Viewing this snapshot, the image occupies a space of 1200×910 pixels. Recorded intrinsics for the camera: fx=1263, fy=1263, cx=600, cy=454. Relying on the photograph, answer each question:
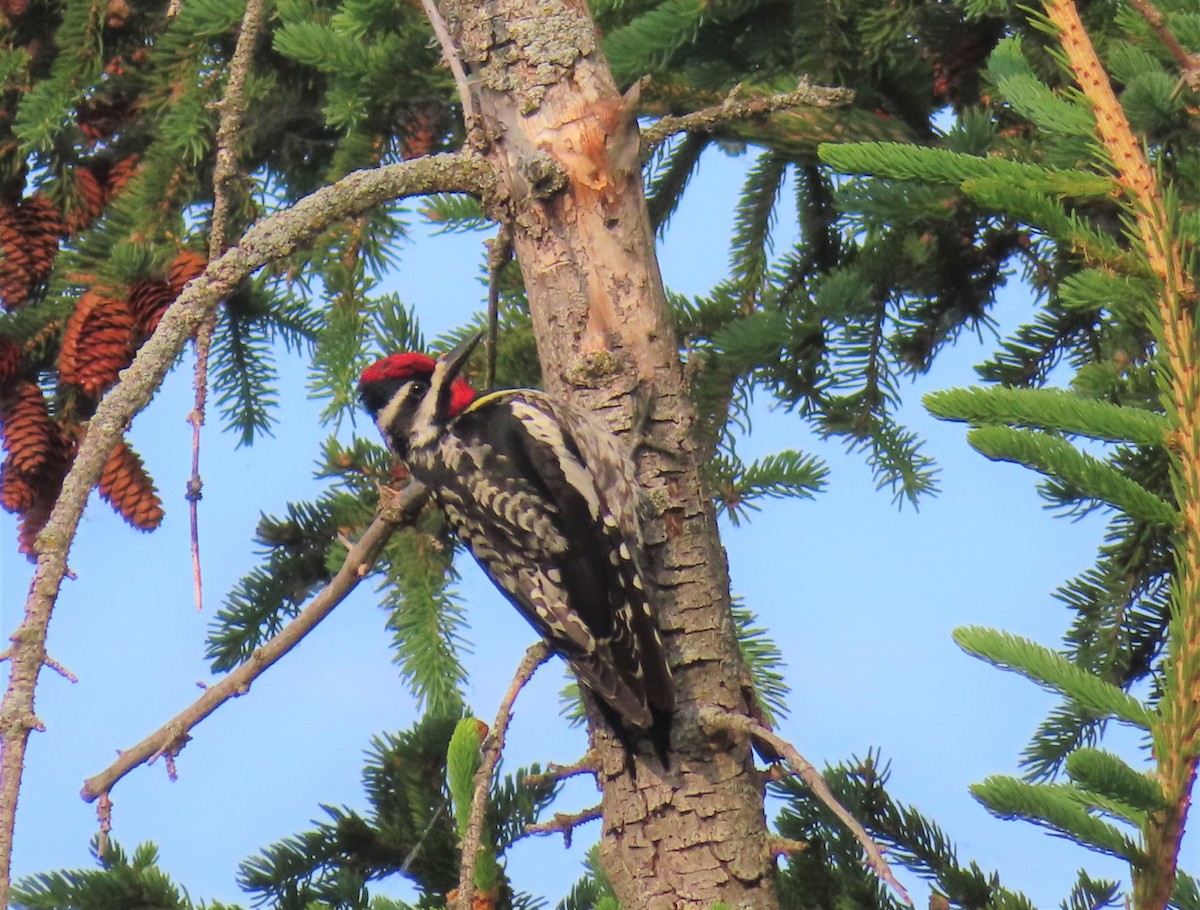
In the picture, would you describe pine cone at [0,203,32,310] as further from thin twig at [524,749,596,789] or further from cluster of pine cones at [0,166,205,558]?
thin twig at [524,749,596,789]

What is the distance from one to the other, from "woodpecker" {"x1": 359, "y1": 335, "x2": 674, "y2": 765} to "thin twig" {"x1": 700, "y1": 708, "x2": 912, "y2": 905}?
0.06 m

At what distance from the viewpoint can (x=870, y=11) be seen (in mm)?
1778

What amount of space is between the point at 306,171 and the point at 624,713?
4.15 ft

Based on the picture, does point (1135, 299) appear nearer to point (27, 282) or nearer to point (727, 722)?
point (727, 722)

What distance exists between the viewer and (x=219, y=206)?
1.25 m

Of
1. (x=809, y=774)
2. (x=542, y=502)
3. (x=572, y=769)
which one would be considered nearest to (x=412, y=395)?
(x=542, y=502)

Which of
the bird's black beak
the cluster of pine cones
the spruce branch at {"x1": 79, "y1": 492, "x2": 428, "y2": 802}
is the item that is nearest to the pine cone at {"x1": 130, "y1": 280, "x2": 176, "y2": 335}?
the cluster of pine cones

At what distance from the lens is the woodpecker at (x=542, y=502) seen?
4.92 feet

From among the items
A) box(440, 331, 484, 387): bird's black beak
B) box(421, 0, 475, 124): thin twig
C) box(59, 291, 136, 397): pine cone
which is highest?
box(421, 0, 475, 124): thin twig

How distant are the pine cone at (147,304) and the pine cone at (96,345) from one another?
21 millimetres

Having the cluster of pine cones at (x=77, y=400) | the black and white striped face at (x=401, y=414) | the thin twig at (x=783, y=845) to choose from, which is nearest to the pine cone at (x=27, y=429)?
the cluster of pine cones at (x=77, y=400)

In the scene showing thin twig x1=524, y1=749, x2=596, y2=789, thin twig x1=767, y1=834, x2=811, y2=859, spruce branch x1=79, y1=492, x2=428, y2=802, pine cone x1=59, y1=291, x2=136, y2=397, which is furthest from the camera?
pine cone x1=59, y1=291, x2=136, y2=397

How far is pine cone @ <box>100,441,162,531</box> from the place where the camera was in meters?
1.64

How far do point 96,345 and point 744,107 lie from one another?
861 millimetres
